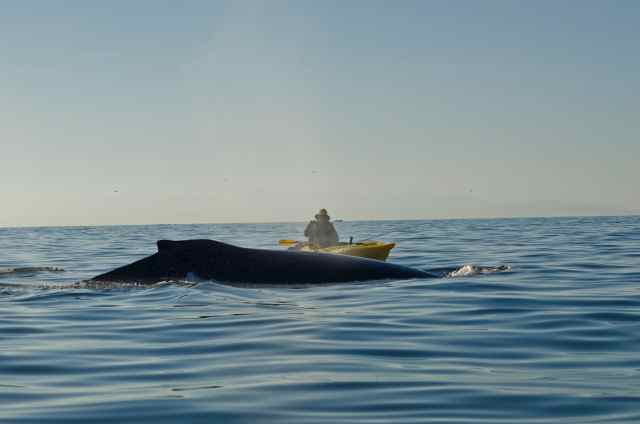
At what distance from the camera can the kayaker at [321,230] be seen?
26.4 m

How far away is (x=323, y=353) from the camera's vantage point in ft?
26.8

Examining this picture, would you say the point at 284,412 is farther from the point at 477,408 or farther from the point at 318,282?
the point at 318,282

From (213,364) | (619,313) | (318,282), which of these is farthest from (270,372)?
(318,282)

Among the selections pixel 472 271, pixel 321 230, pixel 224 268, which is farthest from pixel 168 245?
pixel 321 230

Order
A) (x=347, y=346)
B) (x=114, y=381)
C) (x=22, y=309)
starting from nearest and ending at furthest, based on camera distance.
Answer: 1. (x=114, y=381)
2. (x=347, y=346)
3. (x=22, y=309)

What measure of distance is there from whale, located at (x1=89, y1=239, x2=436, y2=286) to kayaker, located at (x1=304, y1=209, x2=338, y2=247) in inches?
435

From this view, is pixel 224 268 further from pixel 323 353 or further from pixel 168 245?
pixel 323 353

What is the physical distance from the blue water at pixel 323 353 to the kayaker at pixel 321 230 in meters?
11.4

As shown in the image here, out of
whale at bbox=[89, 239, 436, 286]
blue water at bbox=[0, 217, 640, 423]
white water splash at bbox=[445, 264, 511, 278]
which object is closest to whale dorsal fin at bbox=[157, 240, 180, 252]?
whale at bbox=[89, 239, 436, 286]

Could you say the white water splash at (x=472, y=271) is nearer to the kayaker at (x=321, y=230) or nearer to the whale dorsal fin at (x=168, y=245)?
the whale dorsal fin at (x=168, y=245)

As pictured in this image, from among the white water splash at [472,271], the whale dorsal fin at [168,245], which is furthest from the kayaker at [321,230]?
the whale dorsal fin at [168,245]

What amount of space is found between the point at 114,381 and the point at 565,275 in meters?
12.6

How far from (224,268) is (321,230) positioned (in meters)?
11.9

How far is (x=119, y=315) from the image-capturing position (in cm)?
1154
